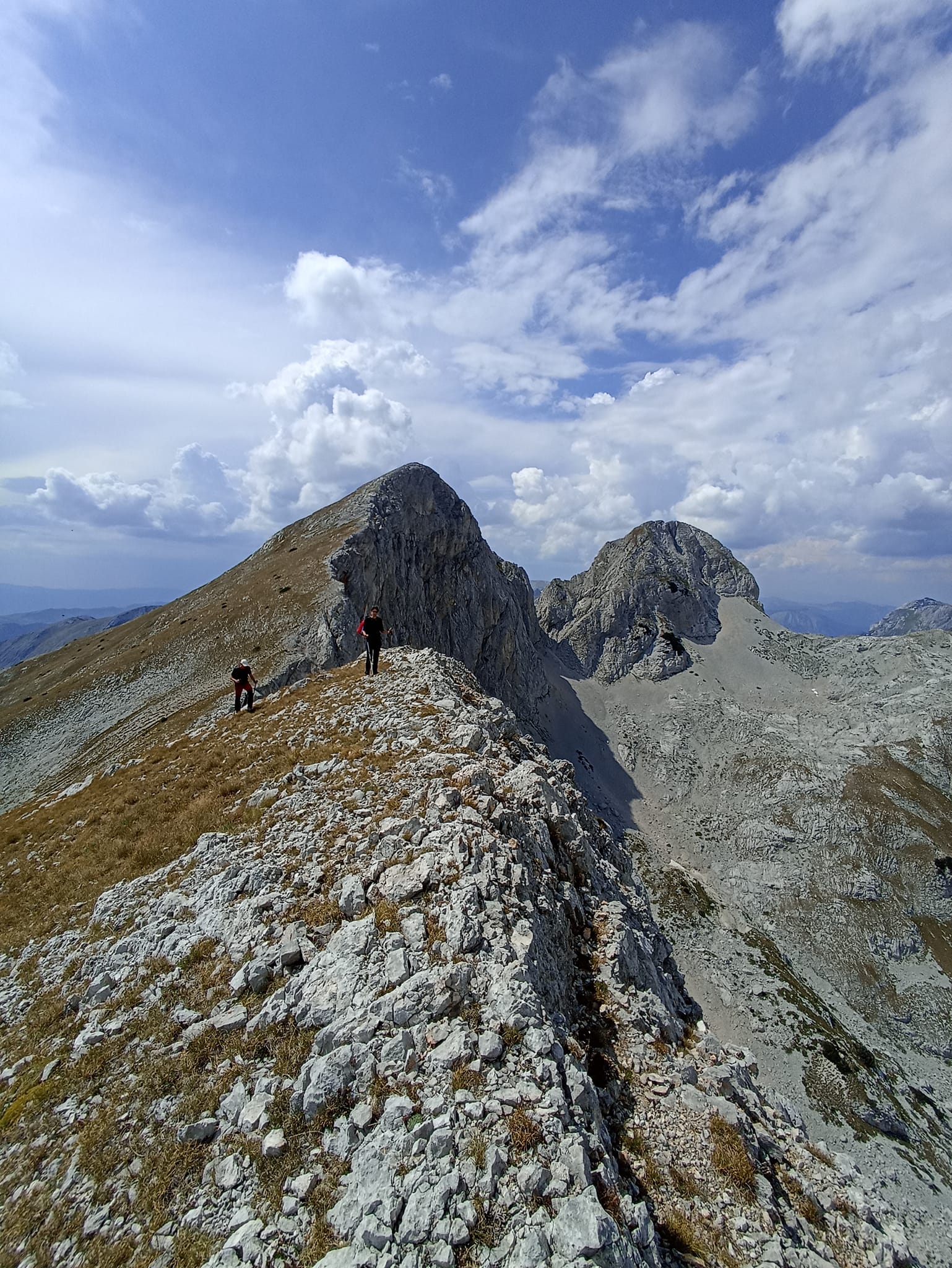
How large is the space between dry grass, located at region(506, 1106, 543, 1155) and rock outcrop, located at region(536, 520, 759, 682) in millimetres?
123995

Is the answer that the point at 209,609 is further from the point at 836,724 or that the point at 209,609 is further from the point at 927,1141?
the point at 836,724

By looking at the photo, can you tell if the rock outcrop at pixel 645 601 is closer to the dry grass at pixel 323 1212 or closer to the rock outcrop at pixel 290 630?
the rock outcrop at pixel 290 630

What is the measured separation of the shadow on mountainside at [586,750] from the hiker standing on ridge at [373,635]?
227 ft

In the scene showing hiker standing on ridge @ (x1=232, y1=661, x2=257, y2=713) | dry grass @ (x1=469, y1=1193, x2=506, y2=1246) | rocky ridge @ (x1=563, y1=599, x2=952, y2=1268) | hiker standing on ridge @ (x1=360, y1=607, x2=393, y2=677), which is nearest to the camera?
dry grass @ (x1=469, y1=1193, x2=506, y2=1246)

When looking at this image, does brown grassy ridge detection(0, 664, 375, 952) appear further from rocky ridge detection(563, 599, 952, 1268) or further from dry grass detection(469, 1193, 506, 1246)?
rocky ridge detection(563, 599, 952, 1268)

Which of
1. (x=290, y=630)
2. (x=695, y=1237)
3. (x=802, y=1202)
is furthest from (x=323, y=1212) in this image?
(x=290, y=630)

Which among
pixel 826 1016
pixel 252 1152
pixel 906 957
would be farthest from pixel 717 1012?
pixel 252 1152

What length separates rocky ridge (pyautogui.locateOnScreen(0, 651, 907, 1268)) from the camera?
23.1 ft

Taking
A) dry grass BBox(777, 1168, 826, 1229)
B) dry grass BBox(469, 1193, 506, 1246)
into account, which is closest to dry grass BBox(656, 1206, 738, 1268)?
dry grass BBox(777, 1168, 826, 1229)

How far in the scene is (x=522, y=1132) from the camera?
7461 mm

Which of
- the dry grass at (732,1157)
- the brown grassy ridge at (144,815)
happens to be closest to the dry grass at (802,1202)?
the dry grass at (732,1157)

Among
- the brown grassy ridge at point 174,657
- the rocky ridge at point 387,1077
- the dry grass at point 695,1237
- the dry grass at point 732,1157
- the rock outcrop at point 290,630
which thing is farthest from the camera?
the rock outcrop at point 290,630

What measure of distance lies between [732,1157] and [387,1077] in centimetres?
644

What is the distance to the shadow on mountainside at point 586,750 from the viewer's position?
92.4 metres
